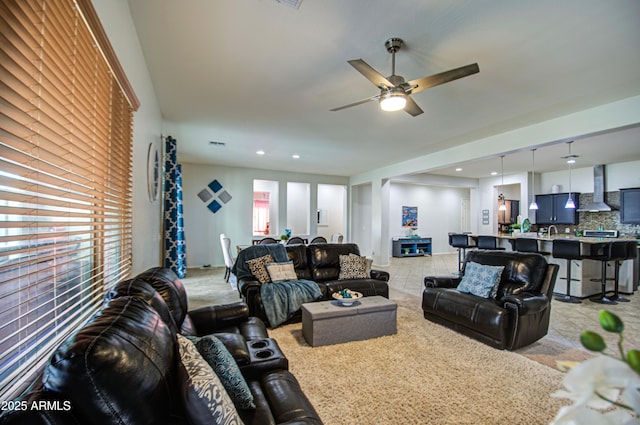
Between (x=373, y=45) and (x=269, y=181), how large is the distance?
6.45m

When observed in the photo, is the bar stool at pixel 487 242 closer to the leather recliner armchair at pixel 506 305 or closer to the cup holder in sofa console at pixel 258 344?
the leather recliner armchair at pixel 506 305

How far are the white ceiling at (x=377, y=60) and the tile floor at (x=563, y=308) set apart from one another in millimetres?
2438

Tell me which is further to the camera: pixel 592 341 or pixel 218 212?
pixel 218 212

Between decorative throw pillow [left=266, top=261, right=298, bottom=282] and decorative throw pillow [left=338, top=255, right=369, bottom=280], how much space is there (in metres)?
0.72

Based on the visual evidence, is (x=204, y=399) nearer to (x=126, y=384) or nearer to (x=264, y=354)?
(x=126, y=384)

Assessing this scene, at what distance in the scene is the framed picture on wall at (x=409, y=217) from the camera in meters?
10.4

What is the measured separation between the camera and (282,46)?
2.54m

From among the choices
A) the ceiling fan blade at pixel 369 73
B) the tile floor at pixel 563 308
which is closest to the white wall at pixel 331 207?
the tile floor at pixel 563 308

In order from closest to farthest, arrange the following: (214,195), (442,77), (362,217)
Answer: (442,77) < (214,195) < (362,217)

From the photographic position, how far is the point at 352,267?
173 inches

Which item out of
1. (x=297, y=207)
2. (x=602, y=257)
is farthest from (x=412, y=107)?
(x=297, y=207)

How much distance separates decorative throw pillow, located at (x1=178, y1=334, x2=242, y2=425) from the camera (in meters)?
0.94

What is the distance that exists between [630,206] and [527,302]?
20.9 ft

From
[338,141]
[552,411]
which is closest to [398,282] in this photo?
A: [338,141]
